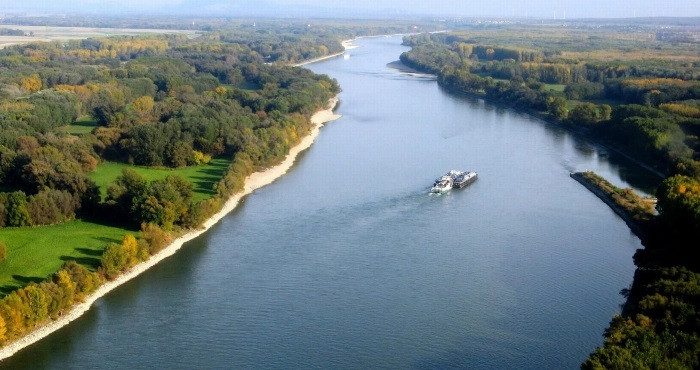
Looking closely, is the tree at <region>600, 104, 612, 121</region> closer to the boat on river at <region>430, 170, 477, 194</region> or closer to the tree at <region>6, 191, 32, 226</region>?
the boat on river at <region>430, 170, 477, 194</region>

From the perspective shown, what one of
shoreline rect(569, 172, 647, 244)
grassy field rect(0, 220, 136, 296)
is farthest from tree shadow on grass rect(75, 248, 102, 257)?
shoreline rect(569, 172, 647, 244)

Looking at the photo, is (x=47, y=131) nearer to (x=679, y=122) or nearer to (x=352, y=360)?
(x=352, y=360)

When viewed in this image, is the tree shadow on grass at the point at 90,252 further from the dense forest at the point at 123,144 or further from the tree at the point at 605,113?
the tree at the point at 605,113

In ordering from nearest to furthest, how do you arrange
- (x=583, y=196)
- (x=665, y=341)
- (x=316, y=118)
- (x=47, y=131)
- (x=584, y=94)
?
(x=665, y=341) → (x=583, y=196) → (x=47, y=131) → (x=316, y=118) → (x=584, y=94)

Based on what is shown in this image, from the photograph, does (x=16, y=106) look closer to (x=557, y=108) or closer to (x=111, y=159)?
(x=111, y=159)

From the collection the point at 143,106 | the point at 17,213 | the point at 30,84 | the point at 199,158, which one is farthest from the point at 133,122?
the point at 30,84

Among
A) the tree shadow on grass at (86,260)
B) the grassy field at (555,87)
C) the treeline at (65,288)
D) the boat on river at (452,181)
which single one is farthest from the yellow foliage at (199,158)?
the grassy field at (555,87)

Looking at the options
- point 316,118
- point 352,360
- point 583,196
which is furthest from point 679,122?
point 352,360
